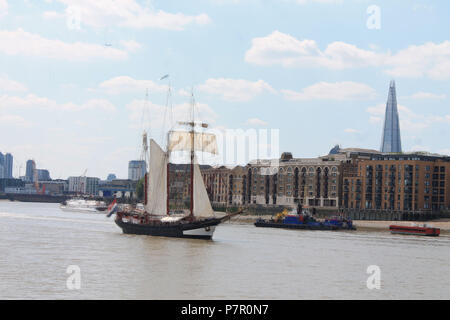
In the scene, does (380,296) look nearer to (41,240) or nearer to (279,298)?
(279,298)

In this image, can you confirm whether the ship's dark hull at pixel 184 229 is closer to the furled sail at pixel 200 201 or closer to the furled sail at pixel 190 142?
the furled sail at pixel 200 201

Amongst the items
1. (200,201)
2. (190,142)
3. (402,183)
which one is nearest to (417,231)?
(190,142)

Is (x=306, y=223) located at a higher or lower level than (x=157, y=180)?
lower

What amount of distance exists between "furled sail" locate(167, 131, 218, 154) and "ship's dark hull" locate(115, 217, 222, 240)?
14.7m

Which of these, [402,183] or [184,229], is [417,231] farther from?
[184,229]

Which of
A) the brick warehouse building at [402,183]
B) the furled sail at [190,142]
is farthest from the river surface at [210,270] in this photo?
the brick warehouse building at [402,183]

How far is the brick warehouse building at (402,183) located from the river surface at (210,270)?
95.0 meters

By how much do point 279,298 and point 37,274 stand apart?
18.9 meters

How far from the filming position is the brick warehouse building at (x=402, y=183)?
183000 mm

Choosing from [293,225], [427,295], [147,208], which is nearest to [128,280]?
[427,295]

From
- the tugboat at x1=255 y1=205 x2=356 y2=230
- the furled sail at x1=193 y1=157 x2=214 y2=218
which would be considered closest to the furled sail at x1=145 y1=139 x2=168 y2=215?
the furled sail at x1=193 y1=157 x2=214 y2=218

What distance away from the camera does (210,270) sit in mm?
60500

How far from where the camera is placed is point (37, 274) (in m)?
54.2

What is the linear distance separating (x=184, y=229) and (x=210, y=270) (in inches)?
1579
